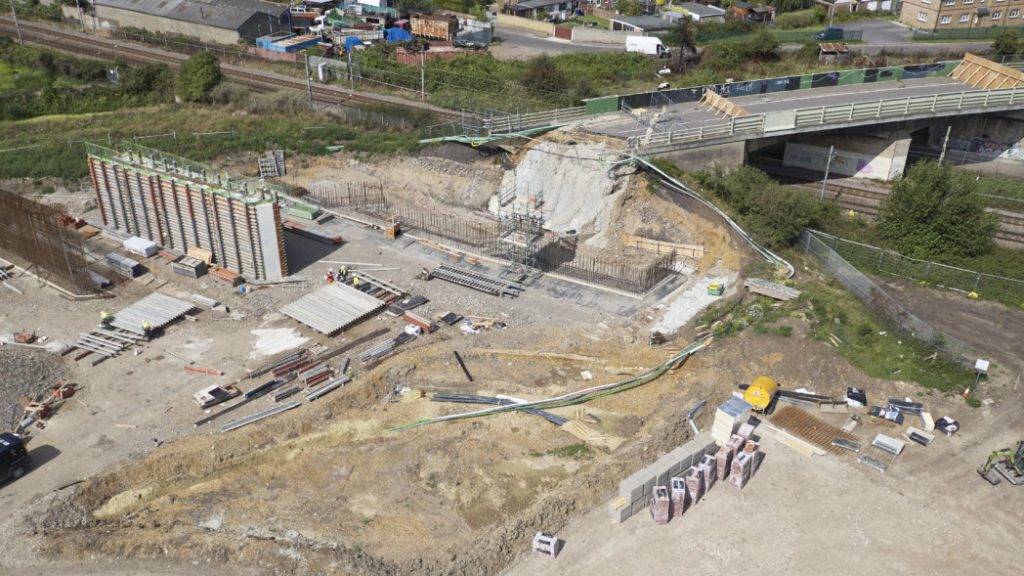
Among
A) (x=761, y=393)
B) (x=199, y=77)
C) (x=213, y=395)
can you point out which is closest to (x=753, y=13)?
(x=199, y=77)

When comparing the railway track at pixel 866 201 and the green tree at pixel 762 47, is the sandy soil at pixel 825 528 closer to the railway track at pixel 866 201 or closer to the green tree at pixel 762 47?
the railway track at pixel 866 201

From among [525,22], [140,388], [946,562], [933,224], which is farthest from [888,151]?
[525,22]

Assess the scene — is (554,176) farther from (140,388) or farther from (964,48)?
(964,48)

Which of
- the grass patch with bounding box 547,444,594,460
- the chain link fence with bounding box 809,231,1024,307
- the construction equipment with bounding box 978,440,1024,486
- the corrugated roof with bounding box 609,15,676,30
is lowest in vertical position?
the grass patch with bounding box 547,444,594,460

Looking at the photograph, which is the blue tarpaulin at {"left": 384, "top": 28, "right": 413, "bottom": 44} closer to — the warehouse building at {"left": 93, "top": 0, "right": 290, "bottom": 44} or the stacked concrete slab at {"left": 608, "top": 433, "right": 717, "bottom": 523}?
the warehouse building at {"left": 93, "top": 0, "right": 290, "bottom": 44}

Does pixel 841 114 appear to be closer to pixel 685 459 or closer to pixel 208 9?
pixel 685 459

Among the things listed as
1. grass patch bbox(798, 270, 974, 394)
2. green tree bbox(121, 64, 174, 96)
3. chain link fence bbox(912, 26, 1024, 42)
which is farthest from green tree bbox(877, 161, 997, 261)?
green tree bbox(121, 64, 174, 96)
